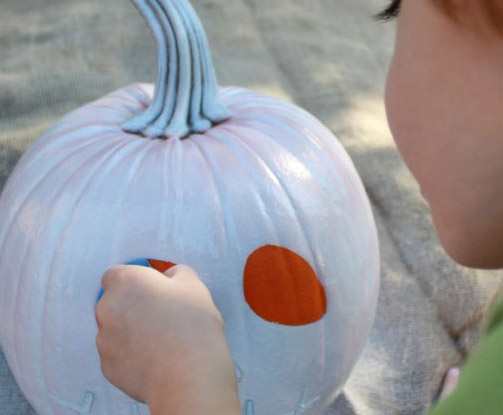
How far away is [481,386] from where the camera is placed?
0.80 metres

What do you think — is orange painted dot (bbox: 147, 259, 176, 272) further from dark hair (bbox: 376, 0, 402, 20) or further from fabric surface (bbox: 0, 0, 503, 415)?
fabric surface (bbox: 0, 0, 503, 415)

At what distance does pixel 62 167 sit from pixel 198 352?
495 millimetres

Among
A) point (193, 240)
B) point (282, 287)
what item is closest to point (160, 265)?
point (193, 240)

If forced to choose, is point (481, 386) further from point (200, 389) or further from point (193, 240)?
point (193, 240)

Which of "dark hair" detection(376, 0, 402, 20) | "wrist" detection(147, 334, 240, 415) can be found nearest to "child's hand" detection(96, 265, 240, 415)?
"wrist" detection(147, 334, 240, 415)

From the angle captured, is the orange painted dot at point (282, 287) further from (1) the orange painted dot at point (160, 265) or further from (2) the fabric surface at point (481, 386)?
(2) the fabric surface at point (481, 386)

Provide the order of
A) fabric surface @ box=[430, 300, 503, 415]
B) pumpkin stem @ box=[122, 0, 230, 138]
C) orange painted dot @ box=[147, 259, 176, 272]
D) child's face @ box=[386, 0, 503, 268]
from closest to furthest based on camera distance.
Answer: fabric surface @ box=[430, 300, 503, 415] < child's face @ box=[386, 0, 503, 268] < orange painted dot @ box=[147, 259, 176, 272] < pumpkin stem @ box=[122, 0, 230, 138]

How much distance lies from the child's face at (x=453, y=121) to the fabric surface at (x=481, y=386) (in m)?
0.21

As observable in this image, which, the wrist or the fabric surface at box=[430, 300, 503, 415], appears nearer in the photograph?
the fabric surface at box=[430, 300, 503, 415]

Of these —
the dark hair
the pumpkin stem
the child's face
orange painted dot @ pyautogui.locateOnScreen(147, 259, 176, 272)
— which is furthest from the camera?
the pumpkin stem

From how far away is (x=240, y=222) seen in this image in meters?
1.27

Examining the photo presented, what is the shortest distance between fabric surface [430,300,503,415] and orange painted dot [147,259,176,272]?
525mm

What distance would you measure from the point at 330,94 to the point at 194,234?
4.61 ft

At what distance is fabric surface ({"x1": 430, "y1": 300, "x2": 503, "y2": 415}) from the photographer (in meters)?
0.79
